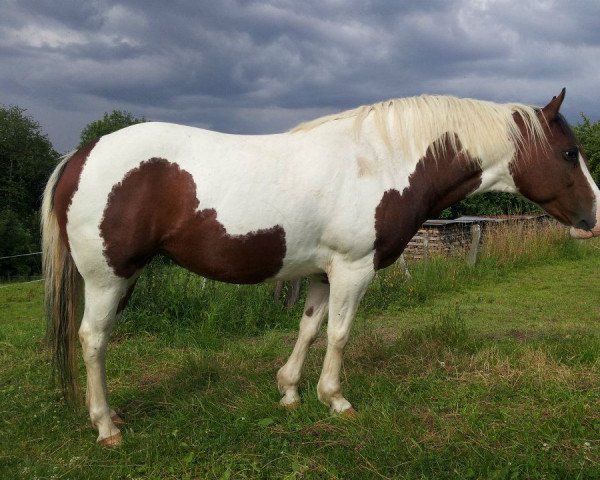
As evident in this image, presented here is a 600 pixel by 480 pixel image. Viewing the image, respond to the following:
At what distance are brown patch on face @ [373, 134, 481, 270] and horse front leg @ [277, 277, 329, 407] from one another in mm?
534

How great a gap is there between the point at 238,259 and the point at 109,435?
142 cm

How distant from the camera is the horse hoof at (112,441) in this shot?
3253 mm

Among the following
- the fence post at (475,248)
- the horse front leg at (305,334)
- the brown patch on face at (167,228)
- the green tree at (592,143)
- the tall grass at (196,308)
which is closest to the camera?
the brown patch on face at (167,228)

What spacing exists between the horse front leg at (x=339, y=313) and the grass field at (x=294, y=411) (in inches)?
5.9

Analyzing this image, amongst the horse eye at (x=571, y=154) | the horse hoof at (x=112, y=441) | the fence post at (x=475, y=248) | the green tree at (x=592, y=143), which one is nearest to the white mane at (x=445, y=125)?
the horse eye at (x=571, y=154)

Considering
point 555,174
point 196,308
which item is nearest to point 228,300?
point 196,308

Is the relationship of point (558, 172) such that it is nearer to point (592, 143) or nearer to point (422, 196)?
point (422, 196)

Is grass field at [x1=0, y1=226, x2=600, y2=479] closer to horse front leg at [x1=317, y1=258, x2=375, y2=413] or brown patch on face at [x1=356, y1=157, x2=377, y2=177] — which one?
horse front leg at [x1=317, y1=258, x2=375, y2=413]

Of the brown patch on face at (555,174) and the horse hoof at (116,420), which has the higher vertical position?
the brown patch on face at (555,174)

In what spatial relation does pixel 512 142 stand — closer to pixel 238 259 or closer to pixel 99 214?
pixel 238 259

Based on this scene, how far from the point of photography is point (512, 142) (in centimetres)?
347

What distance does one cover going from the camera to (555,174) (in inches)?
138

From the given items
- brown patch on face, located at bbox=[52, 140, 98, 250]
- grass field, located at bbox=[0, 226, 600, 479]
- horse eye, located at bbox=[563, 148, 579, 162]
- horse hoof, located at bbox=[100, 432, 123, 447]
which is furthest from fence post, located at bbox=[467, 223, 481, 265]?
brown patch on face, located at bbox=[52, 140, 98, 250]

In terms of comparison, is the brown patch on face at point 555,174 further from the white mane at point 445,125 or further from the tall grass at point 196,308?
the tall grass at point 196,308
